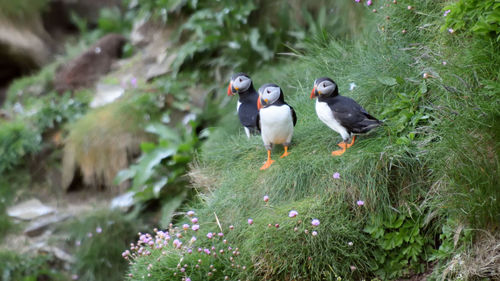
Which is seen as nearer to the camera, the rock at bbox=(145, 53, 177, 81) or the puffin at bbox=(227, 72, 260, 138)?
the puffin at bbox=(227, 72, 260, 138)

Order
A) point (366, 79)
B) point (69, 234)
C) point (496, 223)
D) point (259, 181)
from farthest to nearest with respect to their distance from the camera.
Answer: point (69, 234) → point (366, 79) → point (259, 181) → point (496, 223)

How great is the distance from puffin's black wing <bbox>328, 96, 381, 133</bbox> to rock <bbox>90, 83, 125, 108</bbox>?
15.1 ft

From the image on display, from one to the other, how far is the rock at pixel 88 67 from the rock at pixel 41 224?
2249 millimetres

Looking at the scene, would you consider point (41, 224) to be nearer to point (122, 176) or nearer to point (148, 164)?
point (122, 176)

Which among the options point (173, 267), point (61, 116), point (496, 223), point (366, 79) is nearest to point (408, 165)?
point (496, 223)

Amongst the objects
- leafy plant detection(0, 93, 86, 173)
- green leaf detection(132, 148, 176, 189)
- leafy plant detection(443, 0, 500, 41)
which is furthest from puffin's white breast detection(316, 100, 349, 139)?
leafy plant detection(0, 93, 86, 173)

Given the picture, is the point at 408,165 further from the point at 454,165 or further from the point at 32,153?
the point at 32,153

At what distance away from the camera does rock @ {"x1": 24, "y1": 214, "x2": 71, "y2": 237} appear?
6.57 meters

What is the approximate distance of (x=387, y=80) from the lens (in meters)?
3.92

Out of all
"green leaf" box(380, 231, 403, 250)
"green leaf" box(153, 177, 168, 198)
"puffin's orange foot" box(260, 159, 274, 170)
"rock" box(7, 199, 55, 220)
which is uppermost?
"puffin's orange foot" box(260, 159, 274, 170)

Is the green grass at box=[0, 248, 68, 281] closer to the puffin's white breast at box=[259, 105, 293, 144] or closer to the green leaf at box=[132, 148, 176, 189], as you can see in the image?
the green leaf at box=[132, 148, 176, 189]

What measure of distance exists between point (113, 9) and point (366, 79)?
23.4 feet

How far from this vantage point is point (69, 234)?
6297 millimetres

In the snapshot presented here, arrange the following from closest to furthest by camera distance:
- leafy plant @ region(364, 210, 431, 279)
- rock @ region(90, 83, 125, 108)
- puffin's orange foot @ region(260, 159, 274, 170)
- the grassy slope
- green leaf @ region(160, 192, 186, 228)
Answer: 1. the grassy slope
2. leafy plant @ region(364, 210, 431, 279)
3. puffin's orange foot @ region(260, 159, 274, 170)
4. green leaf @ region(160, 192, 186, 228)
5. rock @ region(90, 83, 125, 108)
